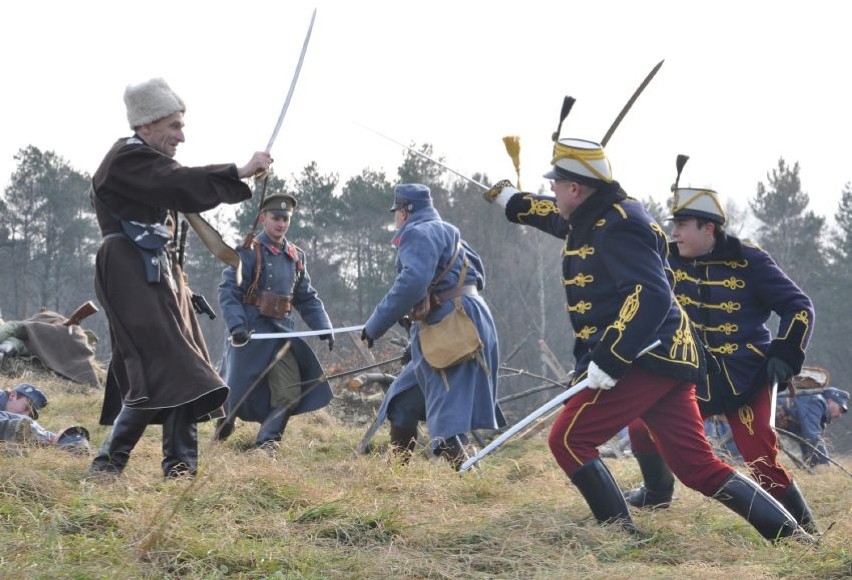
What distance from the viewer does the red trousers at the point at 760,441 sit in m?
4.95

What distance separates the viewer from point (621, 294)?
435cm

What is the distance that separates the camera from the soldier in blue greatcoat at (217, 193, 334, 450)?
7.64 metres

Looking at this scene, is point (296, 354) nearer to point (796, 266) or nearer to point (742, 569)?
point (742, 569)

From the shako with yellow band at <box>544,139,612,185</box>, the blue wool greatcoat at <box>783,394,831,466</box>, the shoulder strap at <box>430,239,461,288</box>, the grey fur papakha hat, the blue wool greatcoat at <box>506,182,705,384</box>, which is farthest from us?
the blue wool greatcoat at <box>783,394,831,466</box>

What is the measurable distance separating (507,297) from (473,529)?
31318 mm

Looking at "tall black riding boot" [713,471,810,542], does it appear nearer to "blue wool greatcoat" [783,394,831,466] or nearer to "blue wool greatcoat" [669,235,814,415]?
"blue wool greatcoat" [669,235,814,415]

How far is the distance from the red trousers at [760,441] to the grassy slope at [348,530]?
0.25m

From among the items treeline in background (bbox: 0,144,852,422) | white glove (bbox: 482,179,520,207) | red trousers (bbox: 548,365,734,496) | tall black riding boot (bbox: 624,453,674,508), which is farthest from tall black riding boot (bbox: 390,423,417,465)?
treeline in background (bbox: 0,144,852,422)

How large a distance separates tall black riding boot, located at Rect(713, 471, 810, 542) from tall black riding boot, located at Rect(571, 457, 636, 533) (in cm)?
38

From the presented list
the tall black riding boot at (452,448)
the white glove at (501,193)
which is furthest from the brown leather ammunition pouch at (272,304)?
the white glove at (501,193)

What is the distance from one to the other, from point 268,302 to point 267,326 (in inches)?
7.6

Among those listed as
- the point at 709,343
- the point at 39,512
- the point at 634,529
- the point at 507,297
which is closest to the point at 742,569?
the point at 634,529

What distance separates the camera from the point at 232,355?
7801 mm

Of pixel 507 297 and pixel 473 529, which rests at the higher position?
pixel 473 529
